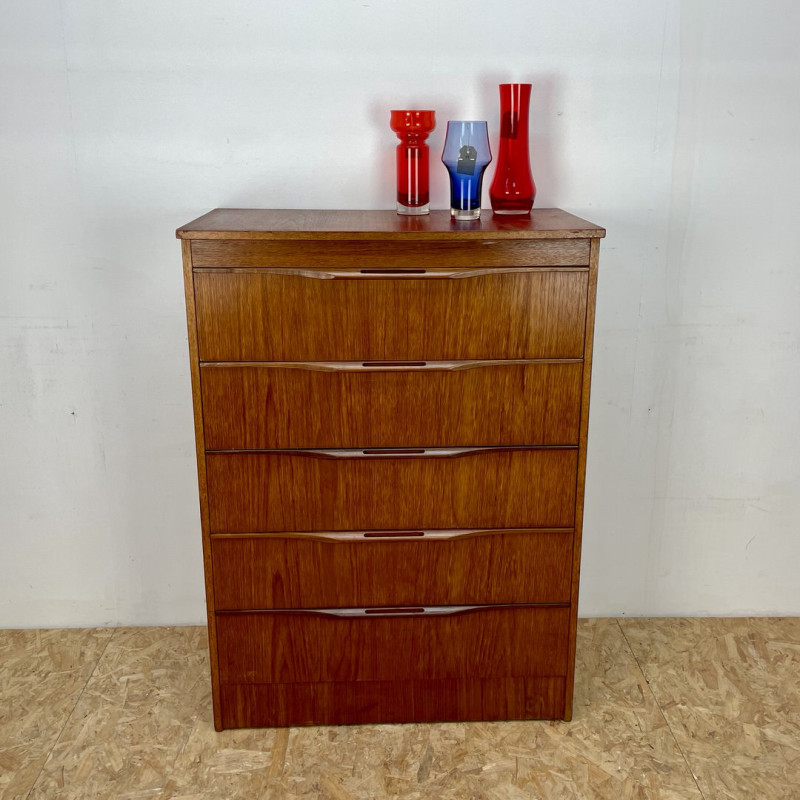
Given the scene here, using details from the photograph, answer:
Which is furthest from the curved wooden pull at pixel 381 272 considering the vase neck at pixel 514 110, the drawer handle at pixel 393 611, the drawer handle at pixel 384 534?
the drawer handle at pixel 393 611

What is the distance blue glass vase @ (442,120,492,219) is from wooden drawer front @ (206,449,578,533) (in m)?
0.58

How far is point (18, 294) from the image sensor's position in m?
2.29

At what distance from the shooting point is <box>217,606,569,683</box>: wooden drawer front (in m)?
2.02

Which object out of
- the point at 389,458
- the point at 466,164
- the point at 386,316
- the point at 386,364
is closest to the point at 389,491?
the point at 389,458

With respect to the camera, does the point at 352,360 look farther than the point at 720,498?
No

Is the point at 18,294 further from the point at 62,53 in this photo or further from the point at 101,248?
the point at 62,53

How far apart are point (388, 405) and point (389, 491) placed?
0.20m

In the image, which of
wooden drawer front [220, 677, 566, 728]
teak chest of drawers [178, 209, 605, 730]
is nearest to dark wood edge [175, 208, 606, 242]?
teak chest of drawers [178, 209, 605, 730]

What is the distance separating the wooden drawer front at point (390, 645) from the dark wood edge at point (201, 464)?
0.02 metres

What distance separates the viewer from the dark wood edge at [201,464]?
1801 millimetres

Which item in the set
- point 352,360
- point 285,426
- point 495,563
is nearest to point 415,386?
Result: point 352,360

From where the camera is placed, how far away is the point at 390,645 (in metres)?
2.04

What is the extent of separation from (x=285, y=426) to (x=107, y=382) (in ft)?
2.42

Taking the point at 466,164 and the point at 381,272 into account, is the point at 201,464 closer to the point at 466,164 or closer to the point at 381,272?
the point at 381,272
